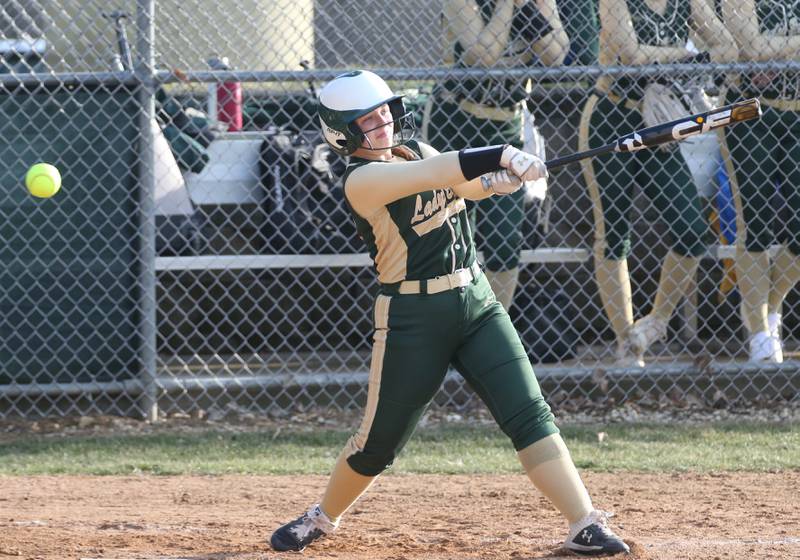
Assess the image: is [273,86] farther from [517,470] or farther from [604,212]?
[517,470]

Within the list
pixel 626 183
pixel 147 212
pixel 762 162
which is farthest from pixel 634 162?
pixel 147 212

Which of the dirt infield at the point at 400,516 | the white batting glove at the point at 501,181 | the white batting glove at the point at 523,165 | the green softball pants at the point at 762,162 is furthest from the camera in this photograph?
the green softball pants at the point at 762,162

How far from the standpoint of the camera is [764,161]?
19.2ft

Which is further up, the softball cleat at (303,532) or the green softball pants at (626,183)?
the green softball pants at (626,183)

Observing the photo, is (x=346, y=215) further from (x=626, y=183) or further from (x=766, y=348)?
(x=766, y=348)

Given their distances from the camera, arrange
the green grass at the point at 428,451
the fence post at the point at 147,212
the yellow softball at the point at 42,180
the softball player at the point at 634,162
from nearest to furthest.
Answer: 1. the green grass at the point at 428,451
2. the yellow softball at the point at 42,180
3. the fence post at the point at 147,212
4. the softball player at the point at 634,162

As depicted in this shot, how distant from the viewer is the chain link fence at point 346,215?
5.56m

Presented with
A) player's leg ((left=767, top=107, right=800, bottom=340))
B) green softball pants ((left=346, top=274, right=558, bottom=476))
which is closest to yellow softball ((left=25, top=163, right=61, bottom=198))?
green softball pants ((left=346, top=274, right=558, bottom=476))

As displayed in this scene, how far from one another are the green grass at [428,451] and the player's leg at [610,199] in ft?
2.30

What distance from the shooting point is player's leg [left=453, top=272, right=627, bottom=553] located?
10.5ft

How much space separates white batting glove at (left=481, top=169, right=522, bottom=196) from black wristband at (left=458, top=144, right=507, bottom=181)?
78 mm

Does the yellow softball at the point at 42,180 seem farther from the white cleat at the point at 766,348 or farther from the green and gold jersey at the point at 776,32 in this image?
the white cleat at the point at 766,348

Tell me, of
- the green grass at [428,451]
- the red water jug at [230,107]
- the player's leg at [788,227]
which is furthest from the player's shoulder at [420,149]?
the red water jug at [230,107]

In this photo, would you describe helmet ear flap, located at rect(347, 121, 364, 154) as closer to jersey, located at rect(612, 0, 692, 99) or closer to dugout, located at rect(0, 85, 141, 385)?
dugout, located at rect(0, 85, 141, 385)
